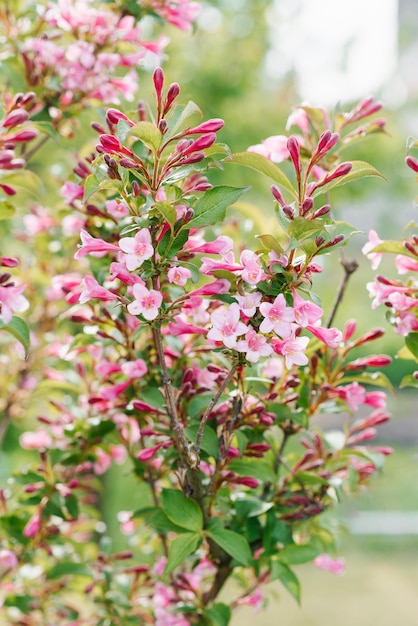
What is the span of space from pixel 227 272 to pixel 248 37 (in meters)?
3.68

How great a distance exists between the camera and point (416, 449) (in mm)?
7738

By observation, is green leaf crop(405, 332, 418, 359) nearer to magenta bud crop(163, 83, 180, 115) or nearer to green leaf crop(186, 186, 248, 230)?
green leaf crop(186, 186, 248, 230)

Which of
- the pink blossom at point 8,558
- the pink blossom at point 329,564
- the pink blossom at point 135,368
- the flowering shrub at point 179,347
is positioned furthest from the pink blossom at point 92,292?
the pink blossom at point 329,564

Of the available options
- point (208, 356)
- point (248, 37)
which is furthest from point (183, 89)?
point (208, 356)

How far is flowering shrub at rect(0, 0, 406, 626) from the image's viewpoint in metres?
0.83

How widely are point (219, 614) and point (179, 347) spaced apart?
40cm

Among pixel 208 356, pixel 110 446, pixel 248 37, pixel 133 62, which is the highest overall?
pixel 248 37

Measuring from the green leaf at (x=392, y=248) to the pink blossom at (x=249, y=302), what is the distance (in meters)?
0.24

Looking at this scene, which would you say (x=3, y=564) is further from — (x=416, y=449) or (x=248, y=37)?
(x=416, y=449)

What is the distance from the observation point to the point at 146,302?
2.66 feet

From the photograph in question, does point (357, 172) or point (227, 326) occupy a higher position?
point (357, 172)

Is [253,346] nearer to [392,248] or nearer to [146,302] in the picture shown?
[146,302]

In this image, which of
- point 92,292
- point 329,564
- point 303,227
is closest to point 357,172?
point 303,227

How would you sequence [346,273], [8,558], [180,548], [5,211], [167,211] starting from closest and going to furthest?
[167,211] → [180,548] → [5,211] → [346,273] → [8,558]
